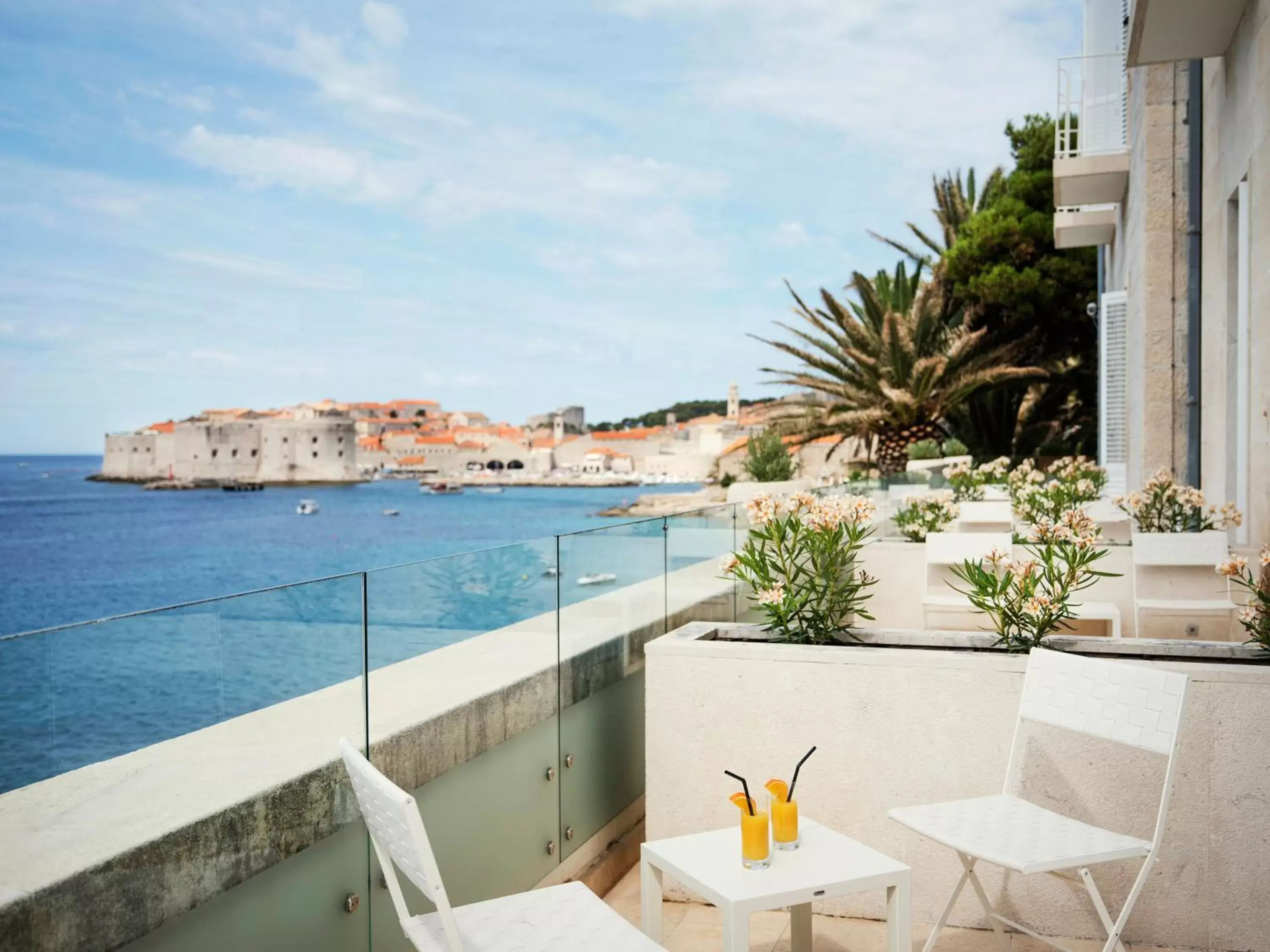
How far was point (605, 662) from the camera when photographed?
431 centimetres

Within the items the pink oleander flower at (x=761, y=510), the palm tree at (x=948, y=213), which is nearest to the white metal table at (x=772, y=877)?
the pink oleander flower at (x=761, y=510)

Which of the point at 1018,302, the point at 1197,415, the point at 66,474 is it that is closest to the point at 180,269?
the point at 66,474

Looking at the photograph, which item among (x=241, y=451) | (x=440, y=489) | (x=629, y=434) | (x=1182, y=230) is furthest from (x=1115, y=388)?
(x=629, y=434)

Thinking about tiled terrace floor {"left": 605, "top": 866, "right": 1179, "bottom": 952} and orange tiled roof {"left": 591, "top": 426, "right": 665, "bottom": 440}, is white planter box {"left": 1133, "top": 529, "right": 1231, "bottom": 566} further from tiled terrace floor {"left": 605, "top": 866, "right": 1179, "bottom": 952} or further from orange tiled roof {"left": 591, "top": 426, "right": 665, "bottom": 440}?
orange tiled roof {"left": 591, "top": 426, "right": 665, "bottom": 440}

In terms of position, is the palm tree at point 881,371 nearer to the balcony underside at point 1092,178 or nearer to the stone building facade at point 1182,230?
the stone building facade at point 1182,230

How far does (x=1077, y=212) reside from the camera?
557 inches

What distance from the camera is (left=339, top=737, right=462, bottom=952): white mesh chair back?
2.01 m

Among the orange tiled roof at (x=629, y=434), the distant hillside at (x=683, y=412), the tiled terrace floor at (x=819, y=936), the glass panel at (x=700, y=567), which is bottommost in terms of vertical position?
the tiled terrace floor at (x=819, y=936)

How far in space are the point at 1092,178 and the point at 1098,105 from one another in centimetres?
91

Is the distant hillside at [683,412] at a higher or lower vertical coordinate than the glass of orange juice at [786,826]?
higher

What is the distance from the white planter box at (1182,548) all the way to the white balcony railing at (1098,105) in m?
6.67

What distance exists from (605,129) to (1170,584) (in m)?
104

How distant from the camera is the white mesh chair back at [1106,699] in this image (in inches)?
116

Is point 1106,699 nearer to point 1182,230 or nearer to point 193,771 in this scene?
point 193,771
